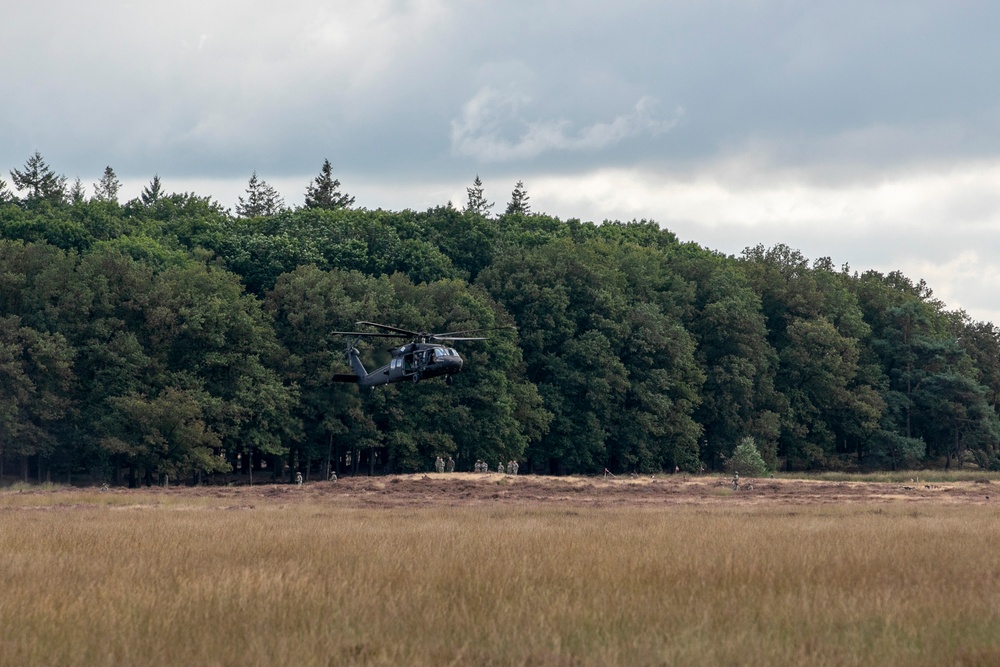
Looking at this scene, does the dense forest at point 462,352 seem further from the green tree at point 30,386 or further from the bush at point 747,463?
the bush at point 747,463

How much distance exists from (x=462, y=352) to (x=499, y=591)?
61763 mm

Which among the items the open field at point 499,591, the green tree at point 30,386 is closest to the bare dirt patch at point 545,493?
the open field at point 499,591

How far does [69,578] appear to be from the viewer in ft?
61.8

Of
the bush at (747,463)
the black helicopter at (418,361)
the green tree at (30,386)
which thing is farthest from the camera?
the bush at (747,463)

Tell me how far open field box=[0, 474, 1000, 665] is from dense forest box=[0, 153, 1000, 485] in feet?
92.3

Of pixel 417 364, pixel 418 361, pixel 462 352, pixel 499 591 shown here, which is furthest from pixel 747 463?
pixel 499 591

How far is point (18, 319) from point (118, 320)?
5.29m

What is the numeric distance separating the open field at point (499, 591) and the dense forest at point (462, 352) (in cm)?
2815

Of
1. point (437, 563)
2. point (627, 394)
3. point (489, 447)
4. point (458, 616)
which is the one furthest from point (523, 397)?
point (458, 616)

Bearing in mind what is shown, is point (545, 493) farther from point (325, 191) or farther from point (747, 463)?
point (325, 191)

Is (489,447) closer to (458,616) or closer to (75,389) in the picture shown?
(75,389)

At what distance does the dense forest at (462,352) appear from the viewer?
68938 mm

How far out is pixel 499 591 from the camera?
17.3 metres

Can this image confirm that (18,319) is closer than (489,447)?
Yes
